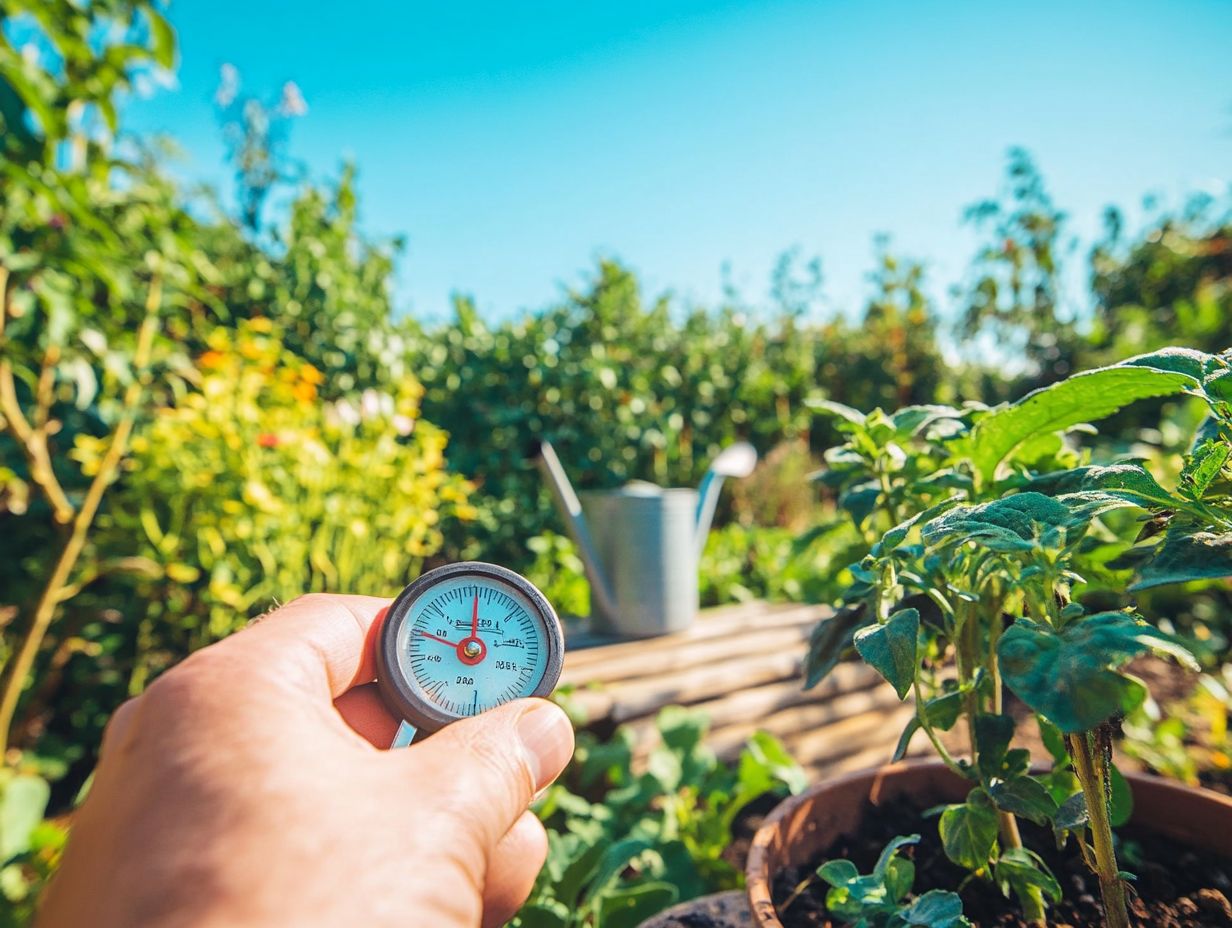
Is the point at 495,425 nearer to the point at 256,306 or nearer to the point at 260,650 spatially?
the point at 256,306

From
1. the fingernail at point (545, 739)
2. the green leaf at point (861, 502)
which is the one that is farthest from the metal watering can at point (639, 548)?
the fingernail at point (545, 739)

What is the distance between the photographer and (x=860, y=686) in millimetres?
2486

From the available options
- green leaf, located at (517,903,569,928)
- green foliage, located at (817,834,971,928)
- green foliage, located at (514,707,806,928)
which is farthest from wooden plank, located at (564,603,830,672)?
green foliage, located at (817,834,971,928)

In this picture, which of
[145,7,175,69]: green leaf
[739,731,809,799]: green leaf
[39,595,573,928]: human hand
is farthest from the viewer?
[145,7,175,69]: green leaf

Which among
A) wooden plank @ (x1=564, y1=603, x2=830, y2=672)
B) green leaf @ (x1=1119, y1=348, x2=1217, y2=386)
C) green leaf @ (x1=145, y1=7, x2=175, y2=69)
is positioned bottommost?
wooden plank @ (x1=564, y1=603, x2=830, y2=672)

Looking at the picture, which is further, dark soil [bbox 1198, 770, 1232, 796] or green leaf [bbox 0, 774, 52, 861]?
dark soil [bbox 1198, 770, 1232, 796]

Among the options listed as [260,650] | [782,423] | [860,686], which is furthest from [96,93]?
[782,423]

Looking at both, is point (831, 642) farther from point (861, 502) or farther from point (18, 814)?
point (18, 814)

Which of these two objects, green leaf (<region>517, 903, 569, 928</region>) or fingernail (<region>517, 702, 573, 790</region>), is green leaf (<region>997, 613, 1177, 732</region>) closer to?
fingernail (<region>517, 702, 573, 790</region>)

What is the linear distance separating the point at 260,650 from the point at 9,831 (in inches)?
38.8

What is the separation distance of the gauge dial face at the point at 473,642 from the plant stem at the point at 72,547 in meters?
1.58

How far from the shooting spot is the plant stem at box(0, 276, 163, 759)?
1718mm

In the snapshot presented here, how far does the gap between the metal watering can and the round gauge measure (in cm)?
141

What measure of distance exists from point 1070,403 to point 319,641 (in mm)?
759
